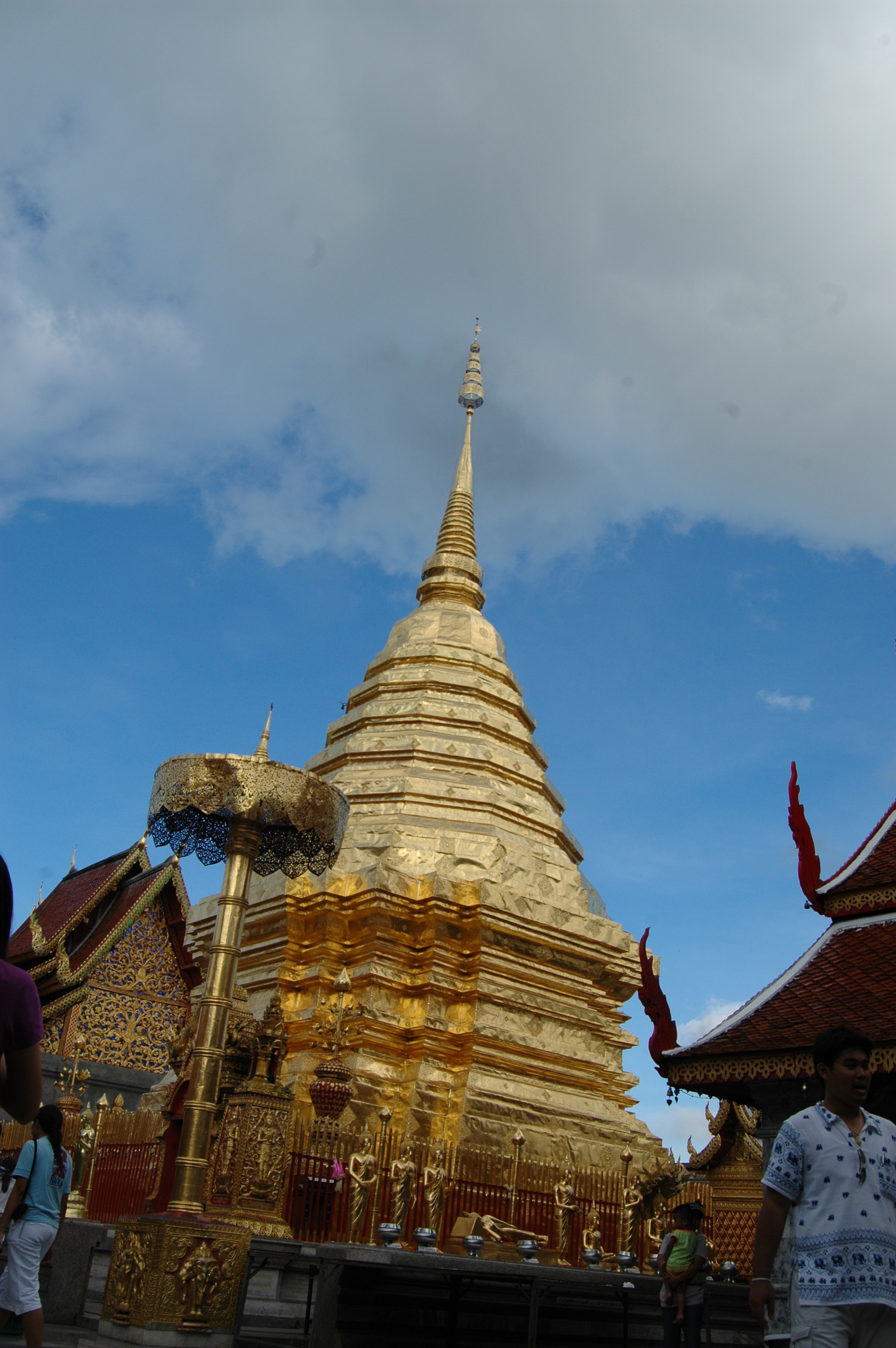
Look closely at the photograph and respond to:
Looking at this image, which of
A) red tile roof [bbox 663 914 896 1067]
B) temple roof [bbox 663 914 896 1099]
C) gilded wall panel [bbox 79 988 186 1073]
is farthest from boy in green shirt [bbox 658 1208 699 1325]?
gilded wall panel [bbox 79 988 186 1073]

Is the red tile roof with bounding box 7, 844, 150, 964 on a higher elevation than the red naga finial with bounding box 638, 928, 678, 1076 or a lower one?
higher

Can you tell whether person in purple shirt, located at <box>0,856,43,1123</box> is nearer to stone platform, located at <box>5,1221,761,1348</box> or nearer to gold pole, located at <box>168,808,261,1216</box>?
stone platform, located at <box>5,1221,761,1348</box>

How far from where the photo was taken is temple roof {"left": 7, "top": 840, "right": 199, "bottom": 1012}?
1812cm

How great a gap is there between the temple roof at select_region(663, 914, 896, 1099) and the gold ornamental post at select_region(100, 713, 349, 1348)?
3.38 meters

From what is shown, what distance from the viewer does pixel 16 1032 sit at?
2.69 metres

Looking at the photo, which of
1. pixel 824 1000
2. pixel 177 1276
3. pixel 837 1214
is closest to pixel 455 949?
pixel 824 1000

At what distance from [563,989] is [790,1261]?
12223mm

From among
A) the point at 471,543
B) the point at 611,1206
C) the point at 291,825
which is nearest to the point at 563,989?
the point at 611,1206

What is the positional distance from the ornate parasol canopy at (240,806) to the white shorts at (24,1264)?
3.69 metres

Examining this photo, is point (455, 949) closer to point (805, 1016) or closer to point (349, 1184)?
point (349, 1184)

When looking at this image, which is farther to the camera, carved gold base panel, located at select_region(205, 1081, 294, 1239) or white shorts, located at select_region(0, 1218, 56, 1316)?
carved gold base panel, located at select_region(205, 1081, 294, 1239)

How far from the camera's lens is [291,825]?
9.60 metres

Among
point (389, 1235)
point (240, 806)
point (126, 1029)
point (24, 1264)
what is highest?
point (240, 806)

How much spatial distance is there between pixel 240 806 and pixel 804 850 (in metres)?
4.80
